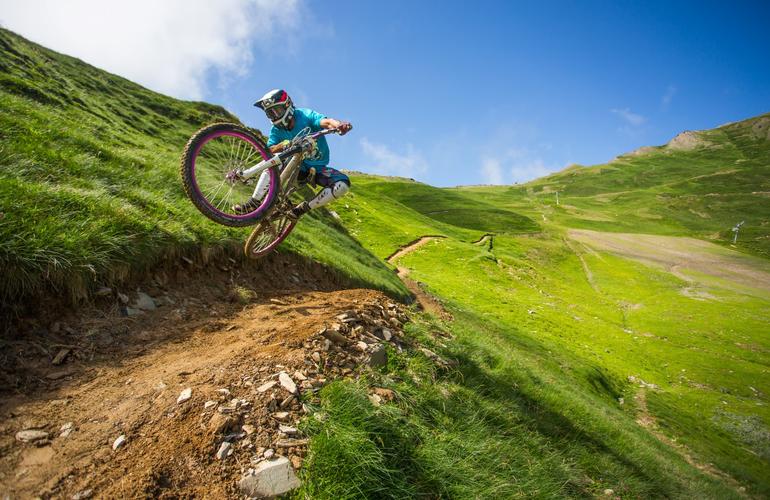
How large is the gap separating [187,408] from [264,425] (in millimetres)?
1101

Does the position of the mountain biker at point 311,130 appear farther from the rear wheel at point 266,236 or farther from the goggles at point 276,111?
the rear wheel at point 266,236

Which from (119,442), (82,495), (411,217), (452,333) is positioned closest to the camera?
(82,495)

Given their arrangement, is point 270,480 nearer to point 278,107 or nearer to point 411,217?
point 278,107

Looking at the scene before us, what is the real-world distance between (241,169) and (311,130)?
2.40 m

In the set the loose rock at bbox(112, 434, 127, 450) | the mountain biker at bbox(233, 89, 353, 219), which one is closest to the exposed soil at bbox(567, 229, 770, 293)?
the mountain biker at bbox(233, 89, 353, 219)

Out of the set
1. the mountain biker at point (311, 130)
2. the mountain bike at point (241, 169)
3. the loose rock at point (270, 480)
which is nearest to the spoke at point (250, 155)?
the mountain bike at point (241, 169)

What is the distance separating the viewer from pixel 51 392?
5188 millimetres

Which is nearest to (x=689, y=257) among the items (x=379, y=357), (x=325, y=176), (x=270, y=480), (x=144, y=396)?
(x=325, y=176)

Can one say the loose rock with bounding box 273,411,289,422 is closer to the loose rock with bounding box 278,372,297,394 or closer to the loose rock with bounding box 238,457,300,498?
the loose rock with bounding box 278,372,297,394

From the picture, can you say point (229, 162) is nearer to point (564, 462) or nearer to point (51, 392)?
point (51, 392)

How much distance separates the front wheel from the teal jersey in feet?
3.47

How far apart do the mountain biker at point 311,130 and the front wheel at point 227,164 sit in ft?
2.55

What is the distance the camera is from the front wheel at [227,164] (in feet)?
27.4

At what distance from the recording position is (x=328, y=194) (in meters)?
10.5
